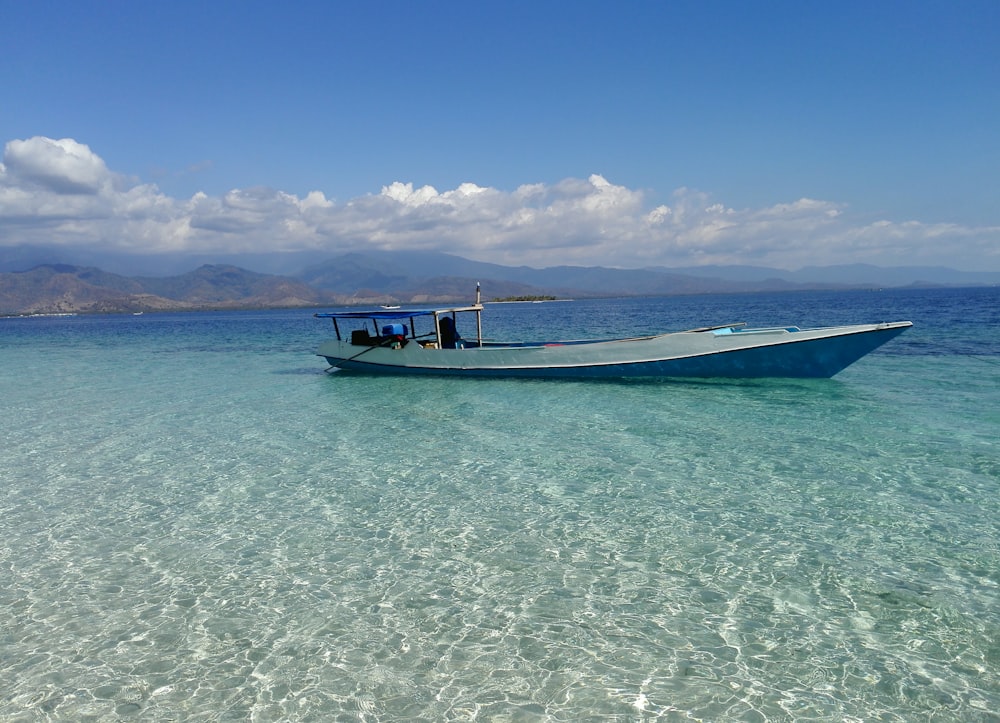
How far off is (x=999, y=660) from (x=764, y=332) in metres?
15.6

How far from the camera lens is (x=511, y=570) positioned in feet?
23.5

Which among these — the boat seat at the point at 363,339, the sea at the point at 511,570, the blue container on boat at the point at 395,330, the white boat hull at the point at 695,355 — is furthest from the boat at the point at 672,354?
the sea at the point at 511,570

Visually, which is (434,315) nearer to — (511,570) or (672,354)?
(672,354)

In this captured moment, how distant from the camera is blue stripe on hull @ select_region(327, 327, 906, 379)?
64.0ft

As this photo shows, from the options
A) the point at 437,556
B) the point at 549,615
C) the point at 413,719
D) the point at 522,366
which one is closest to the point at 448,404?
the point at 522,366

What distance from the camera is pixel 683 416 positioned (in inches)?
617

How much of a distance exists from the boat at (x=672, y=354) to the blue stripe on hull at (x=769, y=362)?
26 millimetres

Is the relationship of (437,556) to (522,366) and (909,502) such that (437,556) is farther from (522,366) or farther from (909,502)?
(522,366)

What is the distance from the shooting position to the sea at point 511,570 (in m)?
5.00

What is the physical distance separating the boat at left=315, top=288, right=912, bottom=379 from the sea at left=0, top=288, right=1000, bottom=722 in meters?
4.45

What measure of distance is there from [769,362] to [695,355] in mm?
2143

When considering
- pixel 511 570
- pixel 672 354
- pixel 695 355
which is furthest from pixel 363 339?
pixel 511 570

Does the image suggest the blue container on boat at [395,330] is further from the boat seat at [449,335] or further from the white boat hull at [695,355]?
the white boat hull at [695,355]

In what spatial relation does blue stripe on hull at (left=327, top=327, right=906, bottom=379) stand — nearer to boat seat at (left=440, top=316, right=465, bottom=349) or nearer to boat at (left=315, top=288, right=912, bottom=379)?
boat at (left=315, top=288, right=912, bottom=379)
